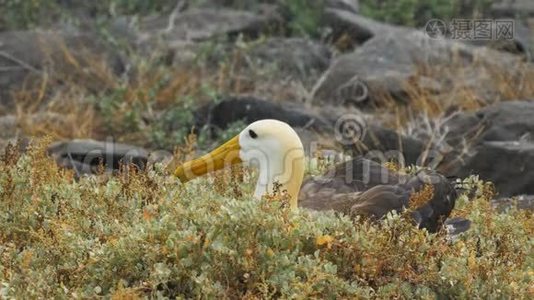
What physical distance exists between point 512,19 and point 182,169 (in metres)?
9.34

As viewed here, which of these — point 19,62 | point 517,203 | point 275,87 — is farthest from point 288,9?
point 517,203

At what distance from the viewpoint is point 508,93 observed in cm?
1170

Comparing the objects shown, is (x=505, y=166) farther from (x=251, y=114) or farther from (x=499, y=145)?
(x=251, y=114)

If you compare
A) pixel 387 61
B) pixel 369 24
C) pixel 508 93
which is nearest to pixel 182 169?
pixel 508 93

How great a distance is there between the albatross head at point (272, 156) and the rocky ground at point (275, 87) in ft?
7.64

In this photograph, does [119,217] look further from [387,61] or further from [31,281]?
[387,61]

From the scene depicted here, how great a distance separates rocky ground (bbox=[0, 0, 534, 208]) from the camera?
987 centimetres

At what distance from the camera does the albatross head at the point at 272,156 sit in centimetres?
610

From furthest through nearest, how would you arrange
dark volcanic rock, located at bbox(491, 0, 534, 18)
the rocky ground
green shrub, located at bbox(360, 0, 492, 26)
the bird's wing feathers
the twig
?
1. dark volcanic rock, located at bbox(491, 0, 534, 18)
2. green shrub, located at bbox(360, 0, 492, 26)
3. the twig
4. the rocky ground
5. the bird's wing feathers

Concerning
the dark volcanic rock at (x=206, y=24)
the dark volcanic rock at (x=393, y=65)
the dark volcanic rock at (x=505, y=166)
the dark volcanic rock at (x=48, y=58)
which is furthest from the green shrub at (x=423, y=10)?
the dark volcanic rock at (x=505, y=166)

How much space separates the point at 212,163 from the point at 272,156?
0.47 m

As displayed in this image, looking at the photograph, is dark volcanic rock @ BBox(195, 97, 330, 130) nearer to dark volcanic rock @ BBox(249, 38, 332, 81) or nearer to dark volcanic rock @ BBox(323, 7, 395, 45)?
dark volcanic rock @ BBox(249, 38, 332, 81)

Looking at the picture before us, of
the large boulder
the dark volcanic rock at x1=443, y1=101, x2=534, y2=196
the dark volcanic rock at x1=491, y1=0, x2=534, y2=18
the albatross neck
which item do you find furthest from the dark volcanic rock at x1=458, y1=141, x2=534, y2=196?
the dark volcanic rock at x1=491, y1=0, x2=534, y2=18

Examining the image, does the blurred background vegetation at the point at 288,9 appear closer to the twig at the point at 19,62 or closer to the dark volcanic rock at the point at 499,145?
the twig at the point at 19,62
